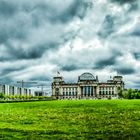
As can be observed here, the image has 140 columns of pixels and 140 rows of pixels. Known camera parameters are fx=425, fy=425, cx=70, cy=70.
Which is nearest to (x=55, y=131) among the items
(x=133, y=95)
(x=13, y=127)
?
(x=13, y=127)

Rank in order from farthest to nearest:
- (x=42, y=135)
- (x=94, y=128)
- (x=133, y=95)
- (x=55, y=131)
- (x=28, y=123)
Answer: (x=133, y=95), (x=28, y=123), (x=94, y=128), (x=55, y=131), (x=42, y=135)

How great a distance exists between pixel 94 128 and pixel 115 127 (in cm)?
141

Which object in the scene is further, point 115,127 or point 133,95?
point 133,95

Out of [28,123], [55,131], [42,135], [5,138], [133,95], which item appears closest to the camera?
[5,138]

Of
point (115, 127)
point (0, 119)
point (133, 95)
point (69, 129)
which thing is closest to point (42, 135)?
point (69, 129)

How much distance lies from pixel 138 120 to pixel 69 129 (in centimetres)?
771

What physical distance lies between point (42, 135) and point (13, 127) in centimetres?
413

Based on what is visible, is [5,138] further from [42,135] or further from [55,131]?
[55,131]

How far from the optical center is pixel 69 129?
80.9 ft

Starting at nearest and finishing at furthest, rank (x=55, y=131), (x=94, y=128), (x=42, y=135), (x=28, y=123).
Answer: (x=42, y=135) → (x=55, y=131) → (x=94, y=128) → (x=28, y=123)

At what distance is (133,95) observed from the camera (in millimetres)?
124688

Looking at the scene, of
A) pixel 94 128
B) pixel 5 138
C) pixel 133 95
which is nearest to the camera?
pixel 5 138

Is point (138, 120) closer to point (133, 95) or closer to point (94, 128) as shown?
point (94, 128)

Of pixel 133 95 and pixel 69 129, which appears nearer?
pixel 69 129
